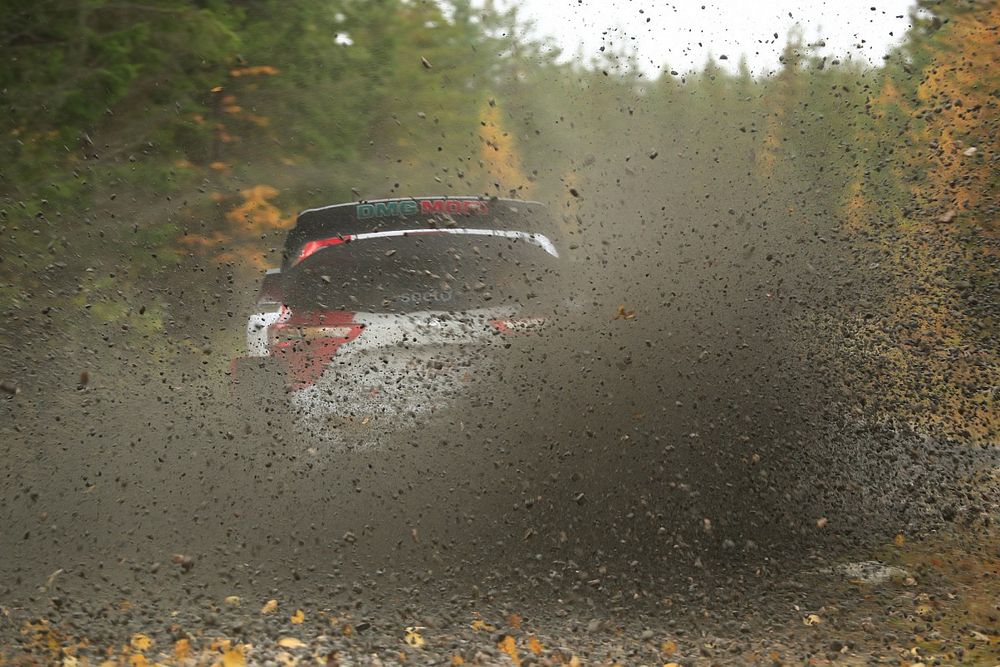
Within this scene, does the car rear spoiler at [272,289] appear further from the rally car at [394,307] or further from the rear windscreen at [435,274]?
the rear windscreen at [435,274]

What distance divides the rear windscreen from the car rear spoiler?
32cm

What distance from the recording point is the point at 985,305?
7.95 metres

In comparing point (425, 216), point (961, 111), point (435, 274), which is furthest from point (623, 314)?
point (961, 111)

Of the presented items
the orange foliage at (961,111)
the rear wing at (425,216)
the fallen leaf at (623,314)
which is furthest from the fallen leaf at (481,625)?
the orange foliage at (961,111)

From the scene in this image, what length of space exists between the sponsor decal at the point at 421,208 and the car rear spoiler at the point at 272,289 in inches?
25.6

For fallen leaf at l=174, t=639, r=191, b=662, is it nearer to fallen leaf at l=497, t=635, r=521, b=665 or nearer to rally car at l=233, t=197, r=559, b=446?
fallen leaf at l=497, t=635, r=521, b=665

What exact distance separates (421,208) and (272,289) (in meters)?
1.13

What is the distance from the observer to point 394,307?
18.6 ft

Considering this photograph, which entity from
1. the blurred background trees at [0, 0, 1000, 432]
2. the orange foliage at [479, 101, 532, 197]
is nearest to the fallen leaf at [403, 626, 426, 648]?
the orange foliage at [479, 101, 532, 197]

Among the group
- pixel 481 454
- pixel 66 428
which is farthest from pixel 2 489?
pixel 481 454

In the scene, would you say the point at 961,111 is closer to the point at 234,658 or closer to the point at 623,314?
the point at 623,314

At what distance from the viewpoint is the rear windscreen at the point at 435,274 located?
5688 millimetres

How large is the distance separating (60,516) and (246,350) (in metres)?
1.30

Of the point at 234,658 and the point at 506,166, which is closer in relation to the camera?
the point at 234,658
